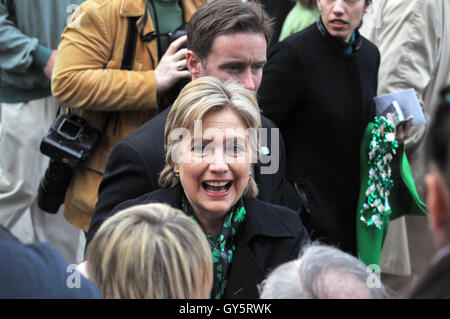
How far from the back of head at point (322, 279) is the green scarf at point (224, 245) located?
0.44 m

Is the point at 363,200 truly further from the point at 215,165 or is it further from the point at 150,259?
the point at 150,259

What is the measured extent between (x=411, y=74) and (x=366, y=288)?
2.53 metres

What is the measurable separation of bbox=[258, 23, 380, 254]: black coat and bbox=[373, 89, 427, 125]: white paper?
0.05 meters

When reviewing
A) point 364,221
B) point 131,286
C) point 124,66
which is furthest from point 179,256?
point 364,221

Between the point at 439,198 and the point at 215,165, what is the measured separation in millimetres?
1205

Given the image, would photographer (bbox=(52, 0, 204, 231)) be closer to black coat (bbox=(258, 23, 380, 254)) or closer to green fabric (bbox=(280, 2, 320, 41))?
black coat (bbox=(258, 23, 380, 254))

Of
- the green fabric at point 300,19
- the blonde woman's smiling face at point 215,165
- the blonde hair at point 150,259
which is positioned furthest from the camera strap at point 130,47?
the blonde hair at point 150,259

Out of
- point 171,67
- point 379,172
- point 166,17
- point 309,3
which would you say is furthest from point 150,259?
point 309,3

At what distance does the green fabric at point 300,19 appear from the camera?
151 inches

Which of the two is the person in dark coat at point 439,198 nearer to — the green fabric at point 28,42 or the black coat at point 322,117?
the black coat at point 322,117

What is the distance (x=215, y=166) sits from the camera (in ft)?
7.00

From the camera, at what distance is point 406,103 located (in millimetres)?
3336

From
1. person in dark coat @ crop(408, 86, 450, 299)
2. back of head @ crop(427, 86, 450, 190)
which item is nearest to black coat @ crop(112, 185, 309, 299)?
person in dark coat @ crop(408, 86, 450, 299)

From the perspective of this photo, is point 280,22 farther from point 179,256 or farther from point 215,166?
point 179,256
